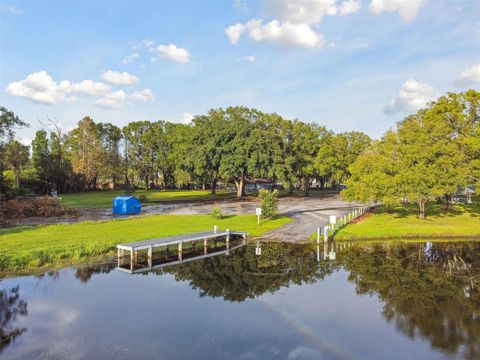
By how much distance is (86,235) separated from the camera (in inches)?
882

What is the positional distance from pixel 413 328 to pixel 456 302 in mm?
3075

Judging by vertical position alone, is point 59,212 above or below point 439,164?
below

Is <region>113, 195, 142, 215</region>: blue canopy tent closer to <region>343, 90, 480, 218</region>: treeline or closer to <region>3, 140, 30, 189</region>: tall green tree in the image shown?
<region>343, 90, 480, 218</region>: treeline

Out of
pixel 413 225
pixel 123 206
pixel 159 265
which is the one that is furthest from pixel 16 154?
pixel 413 225

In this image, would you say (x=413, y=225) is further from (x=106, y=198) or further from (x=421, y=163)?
(x=106, y=198)

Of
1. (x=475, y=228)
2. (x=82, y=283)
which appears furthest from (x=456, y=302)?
(x=475, y=228)

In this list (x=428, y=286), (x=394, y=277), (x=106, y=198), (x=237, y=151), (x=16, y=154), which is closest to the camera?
(x=428, y=286)

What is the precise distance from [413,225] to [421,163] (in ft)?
17.6

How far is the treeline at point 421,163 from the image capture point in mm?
27953

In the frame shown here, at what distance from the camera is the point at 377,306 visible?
12.3 metres

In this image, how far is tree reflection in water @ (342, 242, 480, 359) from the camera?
10109 mm

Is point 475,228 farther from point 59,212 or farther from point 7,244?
point 59,212

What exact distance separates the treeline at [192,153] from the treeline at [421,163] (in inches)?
787

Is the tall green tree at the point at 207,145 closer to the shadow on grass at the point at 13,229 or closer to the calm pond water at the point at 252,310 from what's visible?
the shadow on grass at the point at 13,229
